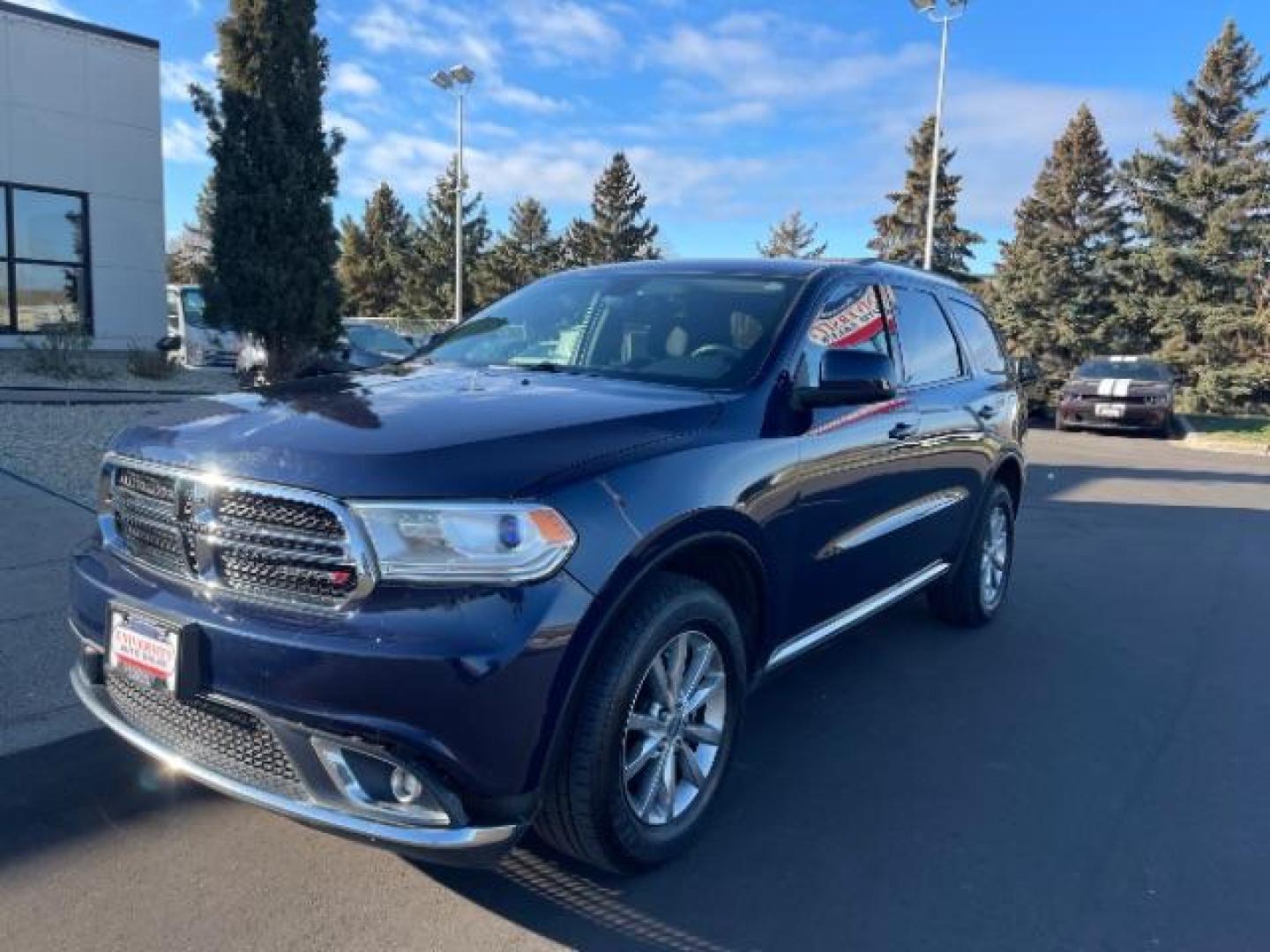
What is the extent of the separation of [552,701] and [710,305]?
199 cm

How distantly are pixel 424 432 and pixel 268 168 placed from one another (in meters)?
12.7

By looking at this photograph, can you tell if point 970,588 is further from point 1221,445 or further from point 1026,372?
point 1221,445

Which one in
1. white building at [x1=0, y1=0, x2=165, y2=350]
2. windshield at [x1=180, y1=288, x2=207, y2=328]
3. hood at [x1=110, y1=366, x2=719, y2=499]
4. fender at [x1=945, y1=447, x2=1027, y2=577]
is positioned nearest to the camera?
hood at [x1=110, y1=366, x2=719, y2=499]

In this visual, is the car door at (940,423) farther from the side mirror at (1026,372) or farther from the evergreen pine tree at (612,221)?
the evergreen pine tree at (612,221)

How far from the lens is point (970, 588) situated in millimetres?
5473

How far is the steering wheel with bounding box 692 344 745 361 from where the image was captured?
357 centimetres

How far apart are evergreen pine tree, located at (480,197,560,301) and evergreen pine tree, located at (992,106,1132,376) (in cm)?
2706

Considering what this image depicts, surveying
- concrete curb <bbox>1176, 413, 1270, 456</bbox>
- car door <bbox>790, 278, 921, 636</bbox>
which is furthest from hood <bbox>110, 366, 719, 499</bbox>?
concrete curb <bbox>1176, 413, 1270, 456</bbox>

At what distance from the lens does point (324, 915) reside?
270 centimetres

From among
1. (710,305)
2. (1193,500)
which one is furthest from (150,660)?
(1193,500)

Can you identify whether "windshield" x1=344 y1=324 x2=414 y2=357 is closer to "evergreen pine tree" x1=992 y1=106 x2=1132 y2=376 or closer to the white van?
the white van

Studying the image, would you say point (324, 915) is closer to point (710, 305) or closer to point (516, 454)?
point (516, 454)

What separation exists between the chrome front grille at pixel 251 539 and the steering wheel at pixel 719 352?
1.68 meters

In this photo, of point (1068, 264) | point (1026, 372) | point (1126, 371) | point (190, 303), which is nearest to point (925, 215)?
point (1068, 264)
